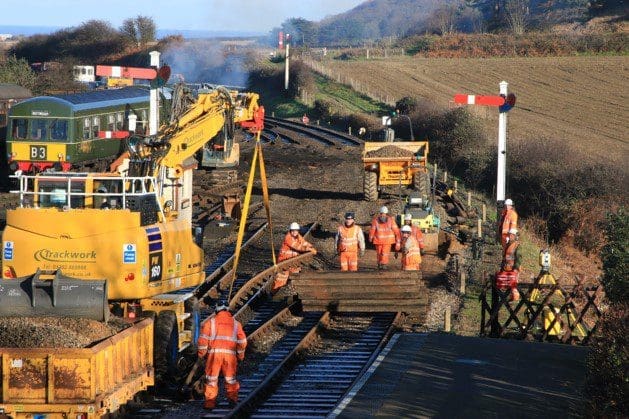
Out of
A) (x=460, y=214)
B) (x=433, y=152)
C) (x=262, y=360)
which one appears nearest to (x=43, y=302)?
(x=262, y=360)

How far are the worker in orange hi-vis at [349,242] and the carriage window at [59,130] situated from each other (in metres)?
15.3

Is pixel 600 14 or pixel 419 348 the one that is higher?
pixel 600 14

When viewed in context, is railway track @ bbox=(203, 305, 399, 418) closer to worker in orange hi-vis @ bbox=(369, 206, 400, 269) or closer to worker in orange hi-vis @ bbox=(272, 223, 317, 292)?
worker in orange hi-vis @ bbox=(272, 223, 317, 292)

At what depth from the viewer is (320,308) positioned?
21359 millimetres

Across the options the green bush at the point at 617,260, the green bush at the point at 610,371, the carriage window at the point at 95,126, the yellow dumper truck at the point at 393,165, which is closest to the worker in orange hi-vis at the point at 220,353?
the green bush at the point at 610,371

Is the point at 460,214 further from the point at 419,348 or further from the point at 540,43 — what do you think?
the point at 540,43

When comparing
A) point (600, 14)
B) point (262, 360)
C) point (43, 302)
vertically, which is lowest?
point (262, 360)

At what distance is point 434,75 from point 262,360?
6065 cm

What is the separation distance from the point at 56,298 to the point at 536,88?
5809cm

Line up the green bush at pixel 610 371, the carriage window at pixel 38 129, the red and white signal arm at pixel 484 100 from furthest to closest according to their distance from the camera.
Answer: the carriage window at pixel 38 129 → the red and white signal arm at pixel 484 100 → the green bush at pixel 610 371

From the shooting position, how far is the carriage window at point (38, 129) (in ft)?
119

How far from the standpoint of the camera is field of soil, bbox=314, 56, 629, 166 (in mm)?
51469

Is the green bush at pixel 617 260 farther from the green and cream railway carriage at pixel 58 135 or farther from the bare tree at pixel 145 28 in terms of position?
the bare tree at pixel 145 28

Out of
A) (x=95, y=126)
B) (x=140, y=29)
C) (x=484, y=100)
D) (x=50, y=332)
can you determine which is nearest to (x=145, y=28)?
(x=140, y=29)
